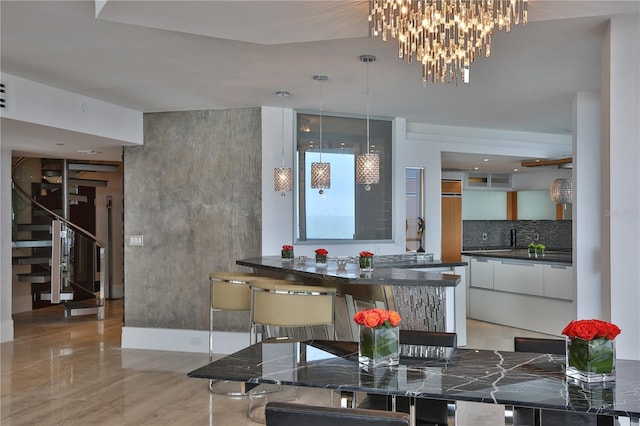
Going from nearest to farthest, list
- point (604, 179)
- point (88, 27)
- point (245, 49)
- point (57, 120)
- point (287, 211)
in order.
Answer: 1. point (604, 179)
2. point (88, 27)
3. point (245, 49)
4. point (57, 120)
5. point (287, 211)

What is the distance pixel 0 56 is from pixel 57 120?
3.68 ft

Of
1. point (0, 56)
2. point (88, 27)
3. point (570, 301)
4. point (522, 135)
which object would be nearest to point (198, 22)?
point (88, 27)

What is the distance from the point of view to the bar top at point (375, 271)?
12.8 ft

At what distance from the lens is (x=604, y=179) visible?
134 inches

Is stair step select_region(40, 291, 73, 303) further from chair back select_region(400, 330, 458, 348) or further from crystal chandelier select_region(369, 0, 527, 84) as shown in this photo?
crystal chandelier select_region(369, 0, 527, 84)

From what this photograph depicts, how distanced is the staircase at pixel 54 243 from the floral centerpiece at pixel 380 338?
23.4 feet

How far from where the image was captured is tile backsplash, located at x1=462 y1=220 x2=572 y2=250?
10.7 meters

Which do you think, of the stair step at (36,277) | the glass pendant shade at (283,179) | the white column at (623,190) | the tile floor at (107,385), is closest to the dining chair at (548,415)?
the white column at (623,190)

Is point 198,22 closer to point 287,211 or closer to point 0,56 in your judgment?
point 0,56

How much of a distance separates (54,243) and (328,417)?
780 cm

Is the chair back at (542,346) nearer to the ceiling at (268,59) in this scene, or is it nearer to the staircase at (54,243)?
the ceiling at (268,59)

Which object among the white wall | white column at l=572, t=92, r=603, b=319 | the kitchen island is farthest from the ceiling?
the kitchen island

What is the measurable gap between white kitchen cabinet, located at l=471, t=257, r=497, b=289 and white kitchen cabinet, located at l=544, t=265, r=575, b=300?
2.99 feet

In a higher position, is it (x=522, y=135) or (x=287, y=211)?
(x=522, y=135)
